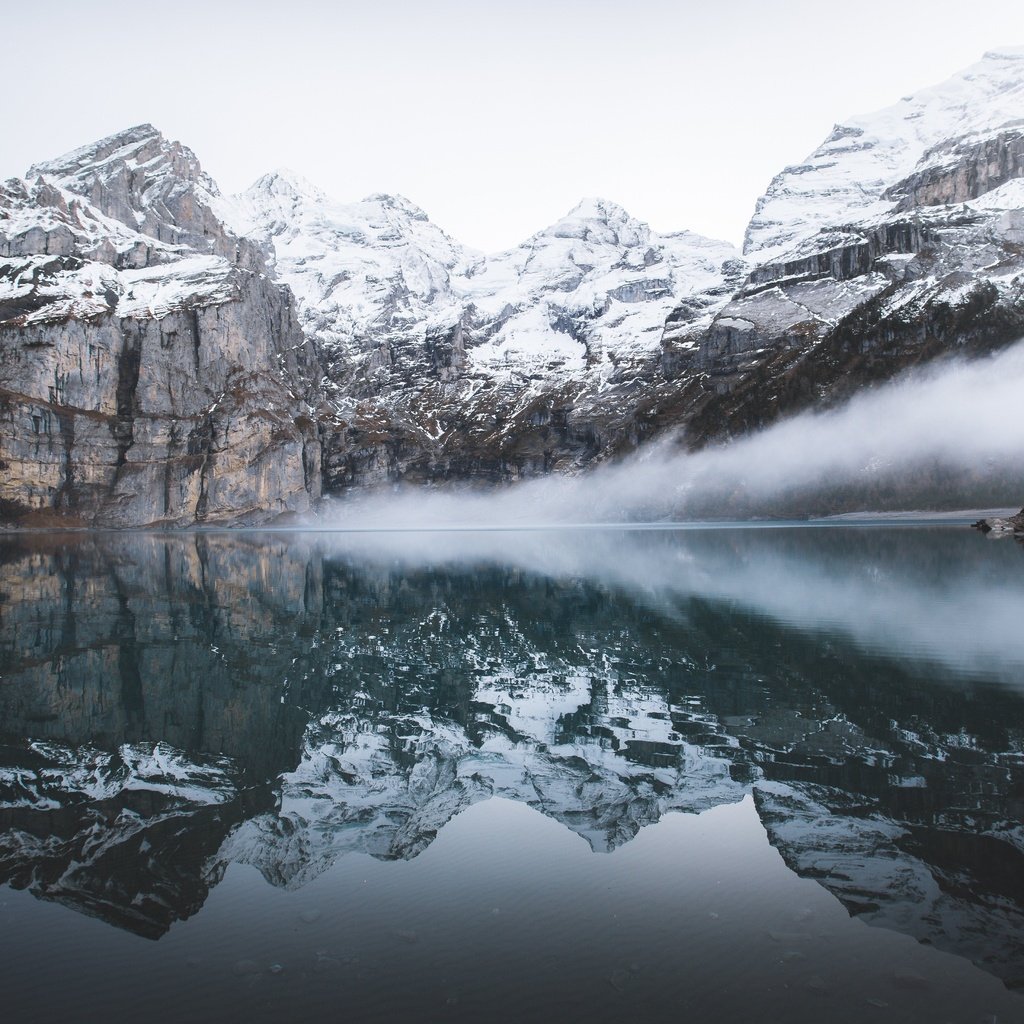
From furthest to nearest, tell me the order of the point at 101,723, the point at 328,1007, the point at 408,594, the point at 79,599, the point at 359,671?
the point at 408,594 → the point at 79,599 → the point at 359,671 → the point at 101,723 → the point at 328,1007

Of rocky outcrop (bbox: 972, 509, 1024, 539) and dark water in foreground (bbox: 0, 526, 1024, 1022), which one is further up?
dark water in foreground (bbox: 0, 526, 1024, 1022)

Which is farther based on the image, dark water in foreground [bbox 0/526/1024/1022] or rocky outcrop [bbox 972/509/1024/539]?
rocky outcrop [bbox 972/509/1024/539]

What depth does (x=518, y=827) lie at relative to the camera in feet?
49.4

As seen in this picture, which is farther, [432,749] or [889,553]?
[889,553]

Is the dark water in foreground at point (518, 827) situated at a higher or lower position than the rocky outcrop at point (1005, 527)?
higher

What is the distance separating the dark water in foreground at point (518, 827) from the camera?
31.3ft

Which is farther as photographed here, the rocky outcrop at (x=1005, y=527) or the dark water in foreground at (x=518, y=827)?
the rocky outcrop at (x=1005, y=527)

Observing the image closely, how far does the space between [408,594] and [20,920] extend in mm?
45208

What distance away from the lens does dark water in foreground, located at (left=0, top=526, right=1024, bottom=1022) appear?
31.3ft

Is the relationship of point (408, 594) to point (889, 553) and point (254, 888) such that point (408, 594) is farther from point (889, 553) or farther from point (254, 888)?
point (889, 553)

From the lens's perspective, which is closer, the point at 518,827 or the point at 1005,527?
the point at 518,827

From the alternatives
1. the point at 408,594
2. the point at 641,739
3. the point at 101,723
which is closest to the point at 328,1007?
the point at 641,739

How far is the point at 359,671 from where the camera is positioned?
2970cm

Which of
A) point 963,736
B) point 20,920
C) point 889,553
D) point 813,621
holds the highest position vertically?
point 20,920
